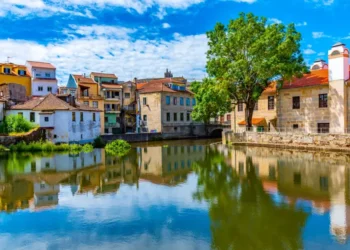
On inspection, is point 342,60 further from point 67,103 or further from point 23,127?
point 23,127

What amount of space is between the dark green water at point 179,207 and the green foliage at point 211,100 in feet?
44.8

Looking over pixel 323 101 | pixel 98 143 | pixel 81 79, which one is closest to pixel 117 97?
pixel 81 79

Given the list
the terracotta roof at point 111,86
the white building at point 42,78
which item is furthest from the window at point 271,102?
the white building at point 42,78

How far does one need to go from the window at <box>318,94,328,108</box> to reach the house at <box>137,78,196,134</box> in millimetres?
A: 23184

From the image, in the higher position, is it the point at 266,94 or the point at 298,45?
the point at 298,45

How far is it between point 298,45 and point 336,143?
10.6m

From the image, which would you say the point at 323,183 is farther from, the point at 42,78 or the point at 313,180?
the point at 42,78

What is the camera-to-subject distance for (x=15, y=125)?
32.0 meters

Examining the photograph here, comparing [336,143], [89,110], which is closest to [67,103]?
[89,110]

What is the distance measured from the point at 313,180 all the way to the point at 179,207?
24.1ft

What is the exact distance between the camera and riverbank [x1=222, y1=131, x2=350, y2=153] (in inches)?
945

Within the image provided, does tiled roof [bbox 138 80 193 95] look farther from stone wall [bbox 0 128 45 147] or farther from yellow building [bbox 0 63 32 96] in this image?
stone wall [bbox 0 128 45 147]

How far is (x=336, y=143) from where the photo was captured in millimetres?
24125

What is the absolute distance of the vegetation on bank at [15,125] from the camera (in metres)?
32.2
